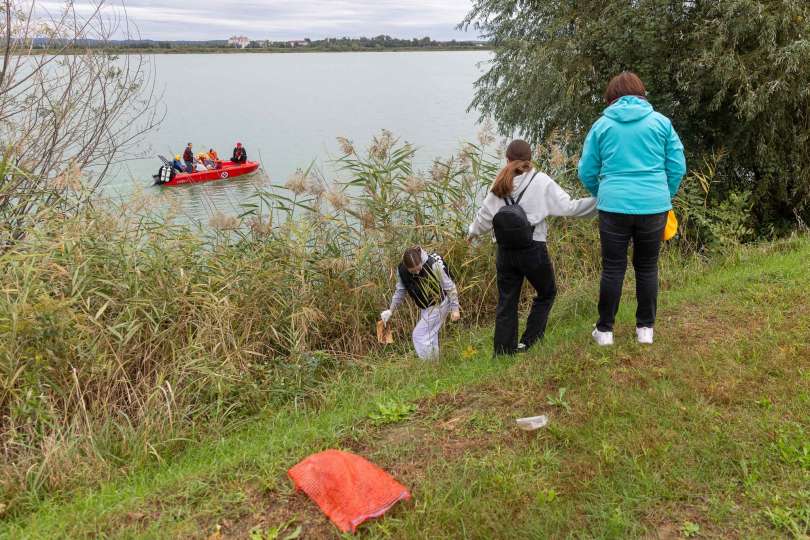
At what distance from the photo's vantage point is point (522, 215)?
13.9ft

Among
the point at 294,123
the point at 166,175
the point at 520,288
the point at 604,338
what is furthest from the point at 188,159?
the point at 604,338

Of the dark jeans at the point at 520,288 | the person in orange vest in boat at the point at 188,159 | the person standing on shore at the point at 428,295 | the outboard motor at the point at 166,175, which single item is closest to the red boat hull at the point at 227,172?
the outboard motor at the point at 166,175

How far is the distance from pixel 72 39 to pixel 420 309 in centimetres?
527

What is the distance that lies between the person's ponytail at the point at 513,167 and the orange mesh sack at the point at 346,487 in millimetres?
2096

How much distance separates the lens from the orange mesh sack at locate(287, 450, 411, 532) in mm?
2881

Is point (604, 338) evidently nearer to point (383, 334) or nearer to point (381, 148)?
point (383, 334)

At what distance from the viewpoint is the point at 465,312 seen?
658 centimetres

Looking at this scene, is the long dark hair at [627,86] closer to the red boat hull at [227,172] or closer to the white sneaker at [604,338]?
the white sneaker at [604,338]

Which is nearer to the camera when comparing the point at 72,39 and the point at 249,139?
the point at 72,39

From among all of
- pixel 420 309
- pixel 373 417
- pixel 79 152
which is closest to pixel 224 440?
pixel 373 417

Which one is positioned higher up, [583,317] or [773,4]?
[773,4]

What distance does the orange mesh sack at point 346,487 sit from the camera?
288cm

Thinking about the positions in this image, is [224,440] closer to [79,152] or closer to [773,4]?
[79,152]

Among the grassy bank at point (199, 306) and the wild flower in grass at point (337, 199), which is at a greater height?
the wild flower in grass at point (337, 199)
